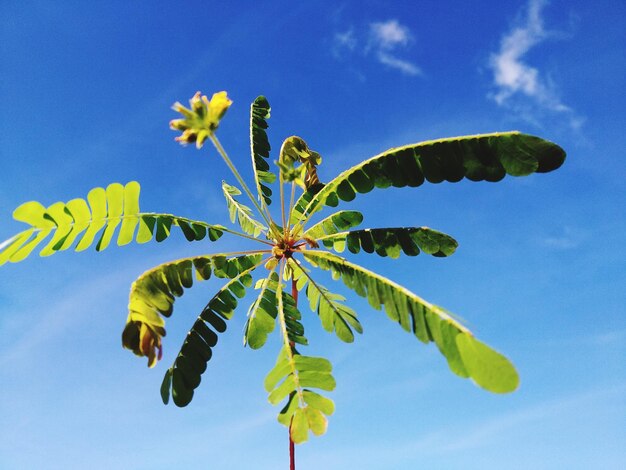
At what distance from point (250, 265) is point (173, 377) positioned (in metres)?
1.25

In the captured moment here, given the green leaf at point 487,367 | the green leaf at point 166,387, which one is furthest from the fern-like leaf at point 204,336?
the green leaf at point 487,367

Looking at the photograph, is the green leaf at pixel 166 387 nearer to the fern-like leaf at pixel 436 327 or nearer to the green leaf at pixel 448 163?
the fern-like leaf at pixel 436 327

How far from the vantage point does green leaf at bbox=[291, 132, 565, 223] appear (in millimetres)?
4316

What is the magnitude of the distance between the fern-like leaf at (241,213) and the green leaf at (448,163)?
560 millimetres

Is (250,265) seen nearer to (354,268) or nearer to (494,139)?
(354,268)

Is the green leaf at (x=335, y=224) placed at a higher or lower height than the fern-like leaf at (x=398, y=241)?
higher

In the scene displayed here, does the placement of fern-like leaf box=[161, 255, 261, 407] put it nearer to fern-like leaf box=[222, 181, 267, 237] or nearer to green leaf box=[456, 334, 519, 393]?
fern-like leaf box=[222, 181, 267, 237]

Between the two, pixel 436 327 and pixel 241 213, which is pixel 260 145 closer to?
pixel 241 213

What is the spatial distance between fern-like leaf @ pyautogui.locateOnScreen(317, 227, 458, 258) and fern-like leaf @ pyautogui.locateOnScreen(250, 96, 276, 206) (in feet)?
3.21

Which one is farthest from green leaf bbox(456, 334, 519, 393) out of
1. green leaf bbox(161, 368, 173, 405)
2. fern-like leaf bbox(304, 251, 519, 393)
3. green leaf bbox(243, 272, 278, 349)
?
green leaf bbox(161, 368, 173, 405)

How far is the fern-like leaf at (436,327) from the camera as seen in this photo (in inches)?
122

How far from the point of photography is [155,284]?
164 inches

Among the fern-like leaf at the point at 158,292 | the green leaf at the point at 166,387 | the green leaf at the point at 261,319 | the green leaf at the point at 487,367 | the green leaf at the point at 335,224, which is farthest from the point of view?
the green leaf at the point at 335,224

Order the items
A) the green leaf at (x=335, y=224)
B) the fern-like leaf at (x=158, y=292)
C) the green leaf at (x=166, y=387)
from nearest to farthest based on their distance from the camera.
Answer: the fern-like leaf at (x=158, y=292)
the green leaf at (x=166, y=387)
the green leaf at (x=335, y=224)
